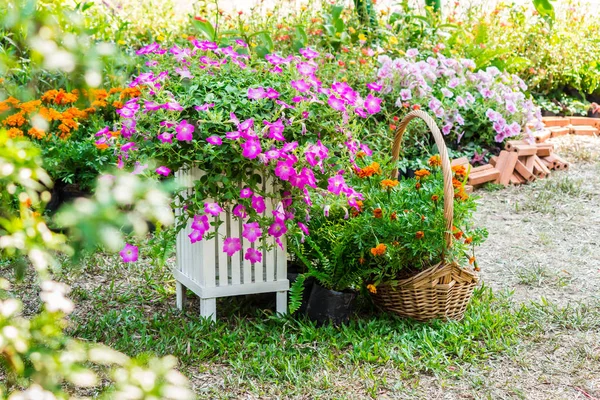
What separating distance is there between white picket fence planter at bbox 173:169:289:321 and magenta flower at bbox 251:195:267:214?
0.13m

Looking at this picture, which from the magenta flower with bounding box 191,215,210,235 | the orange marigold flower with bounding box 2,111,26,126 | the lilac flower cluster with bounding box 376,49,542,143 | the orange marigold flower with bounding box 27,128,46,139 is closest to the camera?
the magenta flower with bounding box 191,215,210,235

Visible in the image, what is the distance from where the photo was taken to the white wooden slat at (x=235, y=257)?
285cm

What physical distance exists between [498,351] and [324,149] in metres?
1.05

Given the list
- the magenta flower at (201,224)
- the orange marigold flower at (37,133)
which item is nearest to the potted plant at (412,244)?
the magenta flower at (201,224)

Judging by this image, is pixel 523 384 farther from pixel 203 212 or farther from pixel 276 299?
pixel 203 212

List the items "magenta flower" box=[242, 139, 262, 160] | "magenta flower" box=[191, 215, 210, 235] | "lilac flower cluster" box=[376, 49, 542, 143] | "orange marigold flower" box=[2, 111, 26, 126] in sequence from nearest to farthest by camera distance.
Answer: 1. "magenta flower" box=[242, 139, 262, 160]
2. "magenta flower" box=[191, 215, 210, 235]
3. "orange marigold flower" box=[2, 111, 26, 126]
4. "lilac flower cluster" box=[376, 49, 542, 143]

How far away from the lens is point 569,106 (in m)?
6.86

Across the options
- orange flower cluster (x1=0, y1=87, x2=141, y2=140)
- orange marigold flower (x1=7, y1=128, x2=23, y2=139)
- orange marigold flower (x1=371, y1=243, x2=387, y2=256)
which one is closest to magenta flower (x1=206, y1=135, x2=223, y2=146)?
orange marigold flower (x1=371, y1=243, x2=387, y2=256)

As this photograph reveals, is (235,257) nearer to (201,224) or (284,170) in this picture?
(201,224)

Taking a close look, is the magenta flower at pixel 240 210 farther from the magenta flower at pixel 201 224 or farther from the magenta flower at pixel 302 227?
the magenta flower at pixel 302 227

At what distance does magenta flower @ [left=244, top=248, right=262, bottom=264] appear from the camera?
273 cm

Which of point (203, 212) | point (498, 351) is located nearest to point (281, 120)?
point (203, 212)

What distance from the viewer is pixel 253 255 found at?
2.73 meters

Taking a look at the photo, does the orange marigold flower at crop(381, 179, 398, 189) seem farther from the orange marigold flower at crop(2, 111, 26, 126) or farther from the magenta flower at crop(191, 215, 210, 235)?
the orange marigold flower at crop(2, 111, 26, 126)
